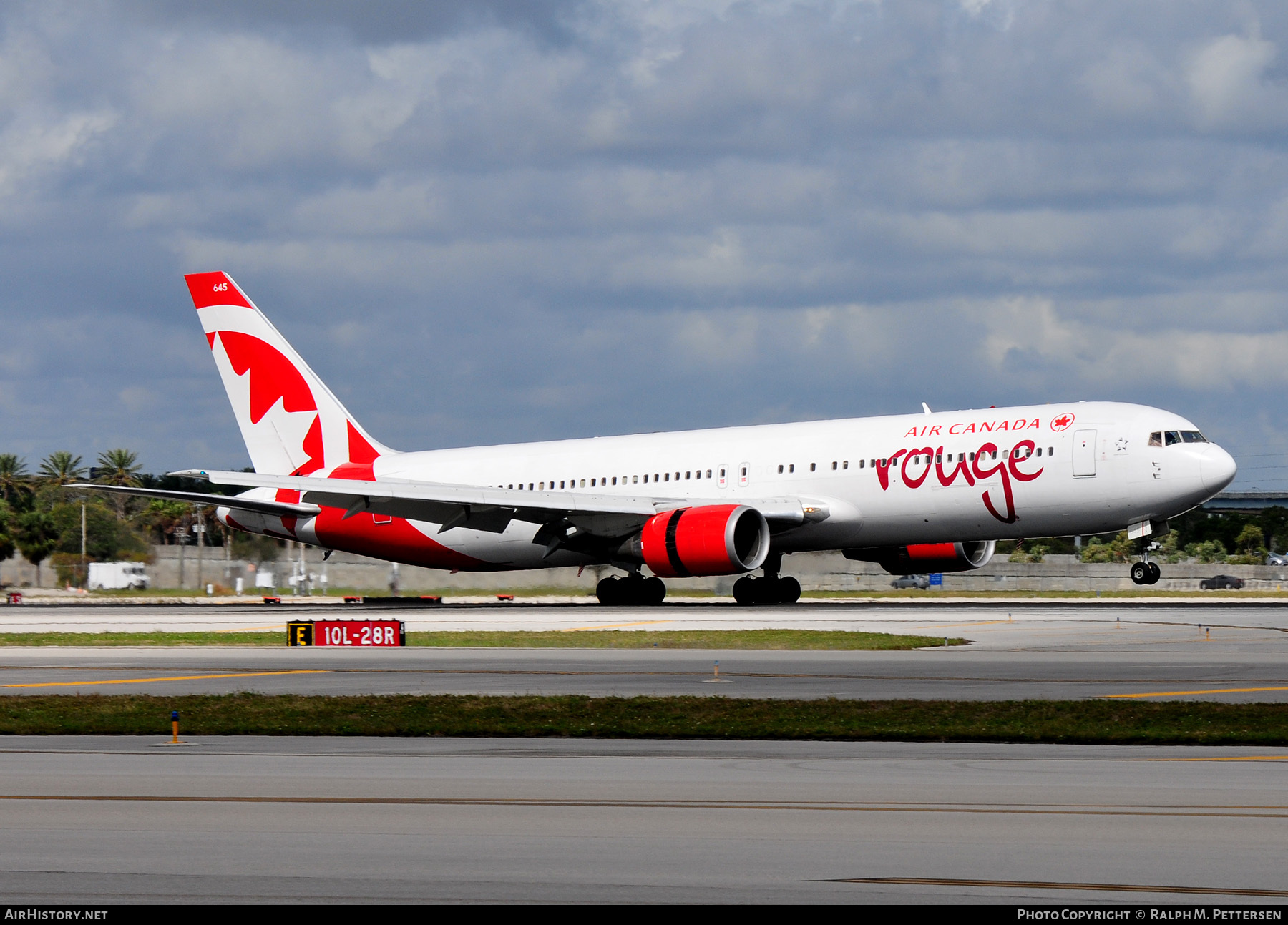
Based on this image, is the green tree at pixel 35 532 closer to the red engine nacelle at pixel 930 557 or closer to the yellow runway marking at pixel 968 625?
the red engine nacelle at pixel 930 557

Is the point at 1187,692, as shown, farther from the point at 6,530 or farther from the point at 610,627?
the point at 6,530

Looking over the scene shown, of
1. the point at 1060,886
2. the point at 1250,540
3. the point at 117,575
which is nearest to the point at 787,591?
the point at 117,575

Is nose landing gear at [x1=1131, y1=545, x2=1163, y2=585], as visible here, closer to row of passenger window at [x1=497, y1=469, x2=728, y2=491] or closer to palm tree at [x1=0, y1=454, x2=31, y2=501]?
row of passenger window at [x1=497, y1=469, x2=728, y2=491]

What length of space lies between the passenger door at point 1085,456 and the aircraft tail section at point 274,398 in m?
23.2

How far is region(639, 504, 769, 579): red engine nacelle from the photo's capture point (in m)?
39.4

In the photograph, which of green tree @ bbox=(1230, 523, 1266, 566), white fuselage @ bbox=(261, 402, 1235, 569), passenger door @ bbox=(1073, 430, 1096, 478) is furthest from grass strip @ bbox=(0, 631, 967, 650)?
green tree @ bbox=(1230, 523, 1266, 566)

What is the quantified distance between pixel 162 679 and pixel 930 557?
28.0 meters

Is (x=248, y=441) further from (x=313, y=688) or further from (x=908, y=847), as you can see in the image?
(x=908, y=847)

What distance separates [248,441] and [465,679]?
110 ft

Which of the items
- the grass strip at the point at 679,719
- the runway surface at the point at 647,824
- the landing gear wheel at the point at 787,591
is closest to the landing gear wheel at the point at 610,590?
the landing gear wheel at the point at 787,591

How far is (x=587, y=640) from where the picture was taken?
94.9ft

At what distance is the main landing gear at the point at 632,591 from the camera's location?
45125 millimetres

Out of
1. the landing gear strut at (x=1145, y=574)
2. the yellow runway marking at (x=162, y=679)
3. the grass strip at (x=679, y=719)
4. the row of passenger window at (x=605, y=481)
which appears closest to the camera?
the grass strip at (x=679, y=719)

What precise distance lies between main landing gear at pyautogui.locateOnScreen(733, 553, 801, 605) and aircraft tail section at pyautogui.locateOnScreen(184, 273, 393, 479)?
44.8ft
